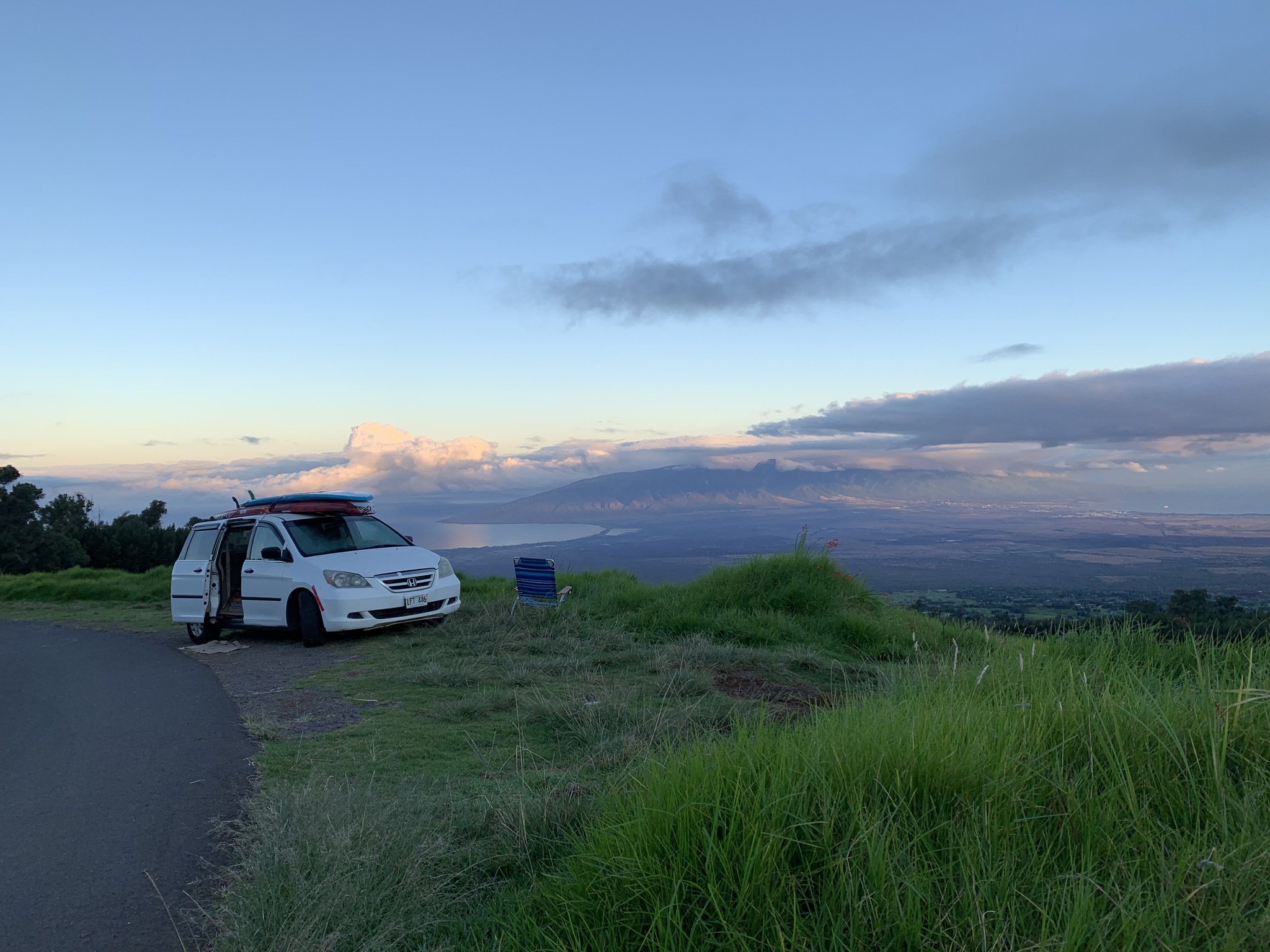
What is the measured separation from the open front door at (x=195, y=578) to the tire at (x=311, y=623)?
2016mm

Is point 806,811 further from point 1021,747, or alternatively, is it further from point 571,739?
point 571,739

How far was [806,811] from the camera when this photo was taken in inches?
110

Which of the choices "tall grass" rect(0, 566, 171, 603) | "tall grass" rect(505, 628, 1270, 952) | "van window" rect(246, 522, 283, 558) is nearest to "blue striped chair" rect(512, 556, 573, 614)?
"van window" rect(246, 522, 283, 558)

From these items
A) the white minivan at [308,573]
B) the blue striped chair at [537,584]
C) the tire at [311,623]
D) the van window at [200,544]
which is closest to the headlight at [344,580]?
the white minivan at [308,573]

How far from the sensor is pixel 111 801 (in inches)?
200

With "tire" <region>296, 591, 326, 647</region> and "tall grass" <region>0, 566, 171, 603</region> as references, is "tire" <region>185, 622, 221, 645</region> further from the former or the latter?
"tall grass" <region>0, 566, 171, 603</region>

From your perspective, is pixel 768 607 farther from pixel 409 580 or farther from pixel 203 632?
pixel 203 632

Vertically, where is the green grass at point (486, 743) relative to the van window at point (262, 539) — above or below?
below

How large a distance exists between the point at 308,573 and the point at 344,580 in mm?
581

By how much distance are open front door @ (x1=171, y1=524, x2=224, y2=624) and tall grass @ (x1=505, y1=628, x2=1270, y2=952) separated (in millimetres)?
11198

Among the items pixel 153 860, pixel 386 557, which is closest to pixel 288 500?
pixel 386 557

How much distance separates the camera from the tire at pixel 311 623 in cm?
1152

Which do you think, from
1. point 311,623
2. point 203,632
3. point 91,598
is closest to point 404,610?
point 311,623

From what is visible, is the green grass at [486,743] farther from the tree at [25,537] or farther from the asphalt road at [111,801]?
the tree at [25,537]
